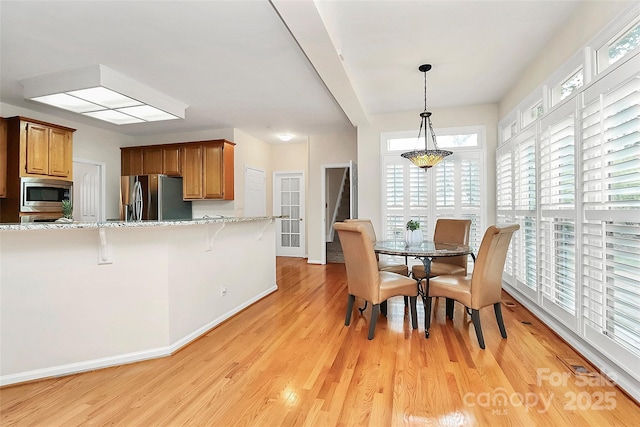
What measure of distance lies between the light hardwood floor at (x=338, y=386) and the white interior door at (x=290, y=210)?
4.30 m

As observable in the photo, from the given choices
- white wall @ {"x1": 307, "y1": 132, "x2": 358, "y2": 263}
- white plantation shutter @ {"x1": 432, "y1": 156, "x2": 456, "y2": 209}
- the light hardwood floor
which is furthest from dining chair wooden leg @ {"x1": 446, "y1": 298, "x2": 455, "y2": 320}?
white wall @ {"x1": 307, "y1": 132, "x2": 358, "y2": 263}

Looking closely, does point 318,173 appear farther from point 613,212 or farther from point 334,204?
point 613,212

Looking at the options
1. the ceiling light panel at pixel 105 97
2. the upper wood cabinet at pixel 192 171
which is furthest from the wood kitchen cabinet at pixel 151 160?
the ceiling light panel at pixel 105 97

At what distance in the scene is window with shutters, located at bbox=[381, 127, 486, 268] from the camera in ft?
14.5

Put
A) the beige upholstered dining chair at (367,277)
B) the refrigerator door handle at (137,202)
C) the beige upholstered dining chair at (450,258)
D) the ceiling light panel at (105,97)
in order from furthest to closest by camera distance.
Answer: the refrigerator door handle at (137,202) → the beige upholstered dining chair at (450,258) → the ceiling light panel at (105,97) → the beige upholstered dining chair at (367,277)

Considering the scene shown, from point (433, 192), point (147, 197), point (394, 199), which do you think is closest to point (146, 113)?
point (147, 197)

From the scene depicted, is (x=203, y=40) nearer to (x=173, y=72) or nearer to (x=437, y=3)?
(x=173, y=72)

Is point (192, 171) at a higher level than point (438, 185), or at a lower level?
higher

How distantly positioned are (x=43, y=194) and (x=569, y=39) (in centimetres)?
617

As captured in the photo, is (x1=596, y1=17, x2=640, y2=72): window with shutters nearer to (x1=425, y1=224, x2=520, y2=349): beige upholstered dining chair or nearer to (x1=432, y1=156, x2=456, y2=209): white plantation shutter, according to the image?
(x1=425, y1=224, x2=520, y2=349): beige upholstered dining chair

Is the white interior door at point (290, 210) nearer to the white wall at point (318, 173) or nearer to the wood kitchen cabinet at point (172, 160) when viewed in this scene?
the white wall at point (318, 173)

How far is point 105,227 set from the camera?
6.52 feet

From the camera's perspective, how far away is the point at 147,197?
5227 mm

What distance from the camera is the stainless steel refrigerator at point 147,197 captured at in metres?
5.21
